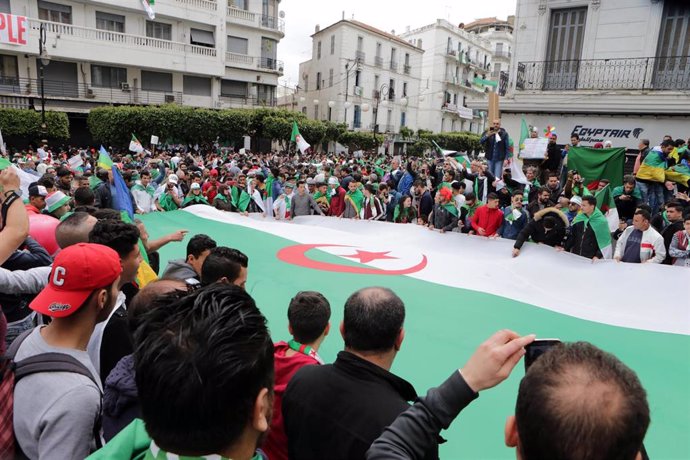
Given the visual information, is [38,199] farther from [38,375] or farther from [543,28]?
[543,28]

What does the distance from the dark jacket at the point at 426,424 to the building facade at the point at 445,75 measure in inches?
2259

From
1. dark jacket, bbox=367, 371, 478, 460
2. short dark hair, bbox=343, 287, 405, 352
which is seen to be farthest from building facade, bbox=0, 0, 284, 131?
dark jacket, bbox=367, 371, 478, 460

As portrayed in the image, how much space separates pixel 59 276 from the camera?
75.7 inches

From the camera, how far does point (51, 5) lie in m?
29.8

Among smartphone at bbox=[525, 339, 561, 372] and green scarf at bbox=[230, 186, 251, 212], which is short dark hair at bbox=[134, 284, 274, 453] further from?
green scarf at bbox=[230, 186, 251, 212]

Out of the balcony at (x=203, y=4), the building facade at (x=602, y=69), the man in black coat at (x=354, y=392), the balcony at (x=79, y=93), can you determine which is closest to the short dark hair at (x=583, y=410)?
the man in black coat at (x=354, y=392)

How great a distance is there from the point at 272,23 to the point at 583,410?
43.5 metres

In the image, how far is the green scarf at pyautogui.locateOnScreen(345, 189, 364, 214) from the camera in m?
9.14

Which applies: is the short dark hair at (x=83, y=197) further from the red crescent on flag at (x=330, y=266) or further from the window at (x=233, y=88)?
the window at (x=233, y=88)

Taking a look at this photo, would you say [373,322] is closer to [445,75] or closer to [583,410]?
[583,410]

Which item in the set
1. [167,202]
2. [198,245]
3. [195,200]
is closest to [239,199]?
[195,200]

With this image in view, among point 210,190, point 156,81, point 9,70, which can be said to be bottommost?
point 210,190

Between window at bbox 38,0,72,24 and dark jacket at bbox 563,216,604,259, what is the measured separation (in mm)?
34299

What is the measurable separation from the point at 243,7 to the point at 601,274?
132ft
